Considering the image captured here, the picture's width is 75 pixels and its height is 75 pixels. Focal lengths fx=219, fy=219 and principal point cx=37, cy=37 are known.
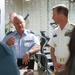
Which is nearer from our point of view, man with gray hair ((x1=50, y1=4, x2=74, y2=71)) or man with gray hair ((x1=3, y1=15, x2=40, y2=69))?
man with gray hair ((x1=50, y1=4, x2=74, y2=71))

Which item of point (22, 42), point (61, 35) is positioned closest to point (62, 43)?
point (61, 35)

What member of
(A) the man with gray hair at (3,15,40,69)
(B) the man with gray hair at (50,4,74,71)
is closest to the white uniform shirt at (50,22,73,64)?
(B) the man with gray hair at (50,4,74,71)

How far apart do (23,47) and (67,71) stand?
2.10 m

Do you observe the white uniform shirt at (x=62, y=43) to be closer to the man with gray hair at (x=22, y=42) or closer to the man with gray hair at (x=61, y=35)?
the man with gray hair at (x=61, y=35)

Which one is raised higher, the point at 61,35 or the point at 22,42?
the point at 61,35

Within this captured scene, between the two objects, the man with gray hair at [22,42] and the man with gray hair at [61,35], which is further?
the man with gray hair at [22,42]

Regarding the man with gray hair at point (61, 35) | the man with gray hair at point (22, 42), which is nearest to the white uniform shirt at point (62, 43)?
the man with gray hair at point (61, 35)

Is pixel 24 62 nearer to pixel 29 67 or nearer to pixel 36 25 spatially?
pixel 29 67

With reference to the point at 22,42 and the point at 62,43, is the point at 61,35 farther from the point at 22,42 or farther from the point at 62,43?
the point at 22,42

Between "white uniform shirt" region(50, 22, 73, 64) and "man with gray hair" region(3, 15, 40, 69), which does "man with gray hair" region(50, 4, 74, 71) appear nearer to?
"white uniform shirt" region(50, 22, 73, 64)

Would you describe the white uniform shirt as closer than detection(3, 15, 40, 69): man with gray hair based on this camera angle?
Yes

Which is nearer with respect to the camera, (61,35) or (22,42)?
(61,35)

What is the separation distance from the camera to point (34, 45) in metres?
2.96

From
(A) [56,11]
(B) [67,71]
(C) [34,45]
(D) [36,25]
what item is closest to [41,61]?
(C) [34,45]
